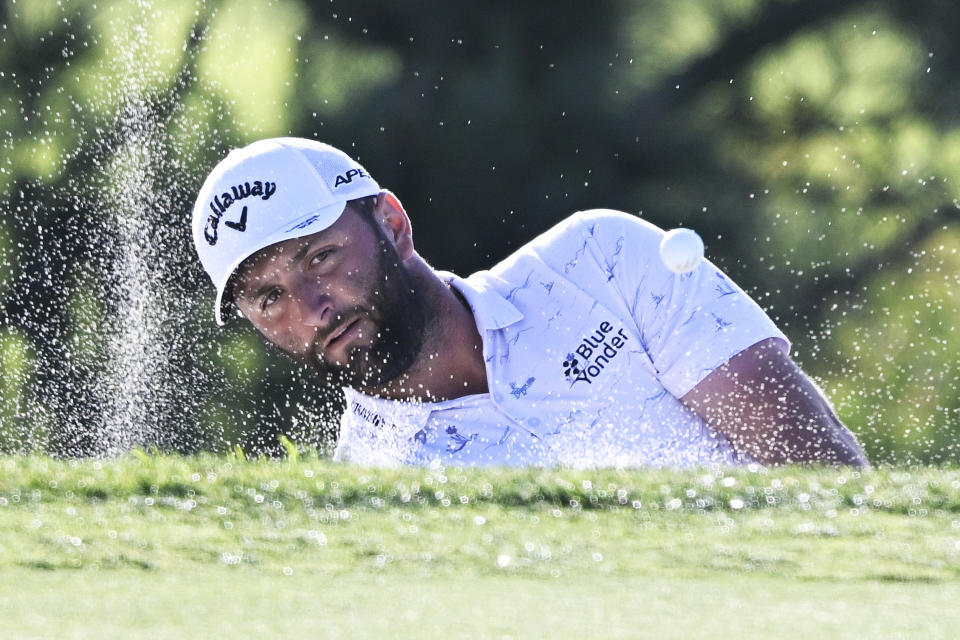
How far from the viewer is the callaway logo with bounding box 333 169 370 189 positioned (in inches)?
103

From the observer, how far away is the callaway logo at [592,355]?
2.43 m

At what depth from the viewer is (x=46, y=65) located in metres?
6.00

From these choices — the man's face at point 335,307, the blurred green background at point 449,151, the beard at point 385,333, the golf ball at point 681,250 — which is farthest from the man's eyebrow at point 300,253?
the blurred green background at point 449,151

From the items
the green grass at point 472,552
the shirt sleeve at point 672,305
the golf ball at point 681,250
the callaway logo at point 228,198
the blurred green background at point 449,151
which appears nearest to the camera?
the green grass at point 472,552

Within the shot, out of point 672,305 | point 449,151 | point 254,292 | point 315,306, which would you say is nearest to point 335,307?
point 315,306

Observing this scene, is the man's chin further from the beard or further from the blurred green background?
the blurred green background

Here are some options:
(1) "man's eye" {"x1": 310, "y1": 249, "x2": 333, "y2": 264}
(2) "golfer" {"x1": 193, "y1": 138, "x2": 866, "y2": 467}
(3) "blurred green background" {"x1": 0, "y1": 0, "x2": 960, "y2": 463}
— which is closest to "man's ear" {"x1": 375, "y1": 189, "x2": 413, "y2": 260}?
(2) "golfer" {"x1": 193, "y1": 138, "x2": 866, "y2": 467}

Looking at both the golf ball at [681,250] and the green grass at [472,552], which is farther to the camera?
the golf ball at [681,250]

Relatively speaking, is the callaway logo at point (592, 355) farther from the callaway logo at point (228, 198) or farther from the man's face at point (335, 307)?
the callaway logo at point (228, 198)

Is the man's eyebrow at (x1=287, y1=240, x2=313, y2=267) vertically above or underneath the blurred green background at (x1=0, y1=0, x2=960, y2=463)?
underneath

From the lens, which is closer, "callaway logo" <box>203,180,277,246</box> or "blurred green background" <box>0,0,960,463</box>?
"callaway logo" <box>203,180,277,246</box>

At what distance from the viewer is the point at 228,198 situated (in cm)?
251

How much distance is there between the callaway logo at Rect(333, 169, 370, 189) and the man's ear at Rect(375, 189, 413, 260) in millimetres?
50

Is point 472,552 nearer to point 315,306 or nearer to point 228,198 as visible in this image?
point 315,306
